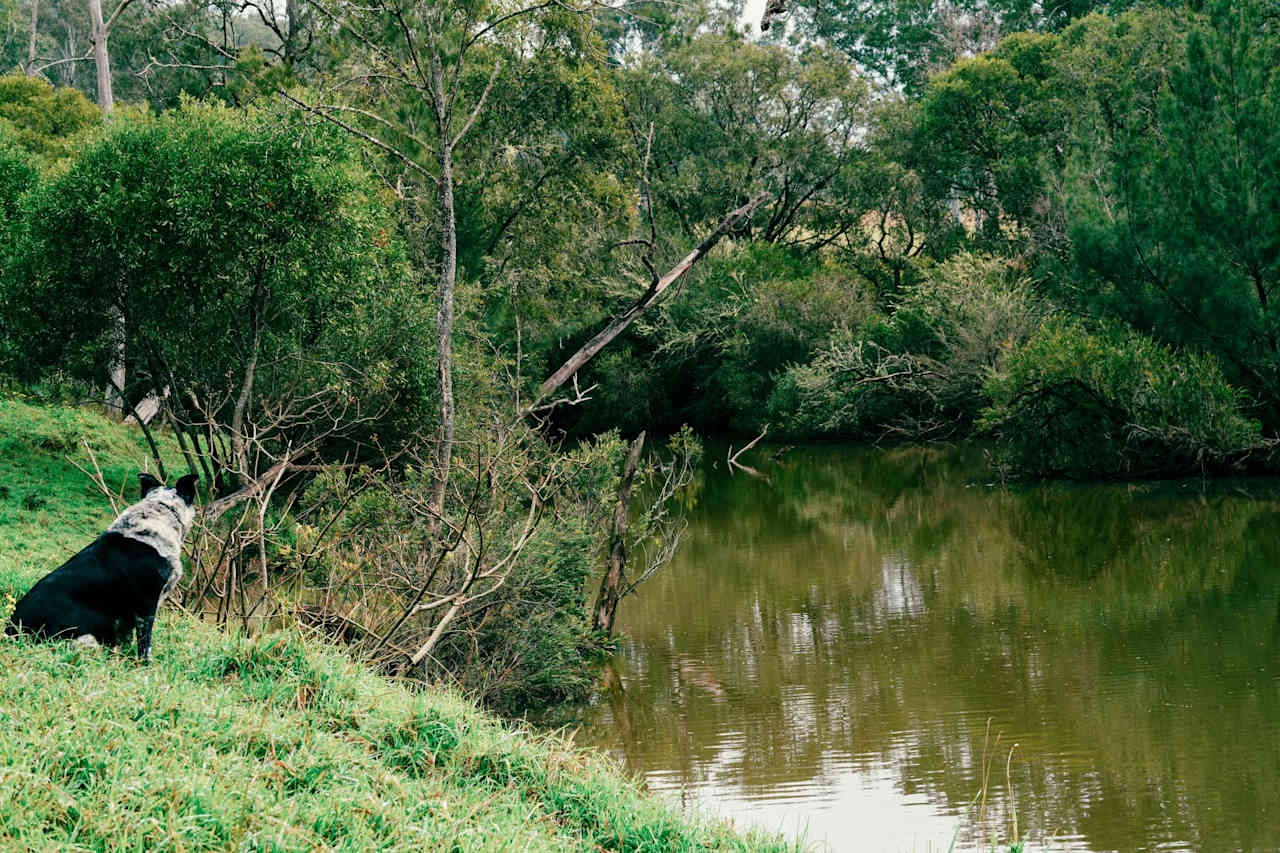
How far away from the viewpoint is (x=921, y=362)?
28641 millimetres

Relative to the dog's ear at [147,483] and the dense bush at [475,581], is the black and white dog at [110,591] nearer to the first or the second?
the dog's ear at [147,483]

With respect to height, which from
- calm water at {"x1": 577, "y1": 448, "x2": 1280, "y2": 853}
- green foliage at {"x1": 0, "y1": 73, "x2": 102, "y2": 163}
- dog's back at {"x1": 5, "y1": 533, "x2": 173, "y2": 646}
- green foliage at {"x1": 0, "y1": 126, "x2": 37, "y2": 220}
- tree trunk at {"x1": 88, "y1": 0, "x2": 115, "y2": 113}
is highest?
tree trunk at {"x1": 88, "y1": 0, "x2": 115, "y2": 113}

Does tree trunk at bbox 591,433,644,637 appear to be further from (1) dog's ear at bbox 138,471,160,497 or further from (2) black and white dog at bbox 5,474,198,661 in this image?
(2) black and white dog at bbox 5,474,198,661

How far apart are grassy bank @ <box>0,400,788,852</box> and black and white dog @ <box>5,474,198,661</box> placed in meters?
0.14

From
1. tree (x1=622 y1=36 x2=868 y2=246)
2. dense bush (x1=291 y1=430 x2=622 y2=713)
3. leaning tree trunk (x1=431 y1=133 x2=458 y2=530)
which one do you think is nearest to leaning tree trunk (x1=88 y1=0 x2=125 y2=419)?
dense bush (x1=291 y1=430 x2=622 y2=713)

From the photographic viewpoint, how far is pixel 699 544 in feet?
59.9

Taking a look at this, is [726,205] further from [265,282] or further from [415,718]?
[415,718]

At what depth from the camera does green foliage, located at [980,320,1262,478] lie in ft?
61.5

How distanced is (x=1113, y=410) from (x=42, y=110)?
2036cm

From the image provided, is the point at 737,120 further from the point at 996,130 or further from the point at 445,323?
the point at 445,323

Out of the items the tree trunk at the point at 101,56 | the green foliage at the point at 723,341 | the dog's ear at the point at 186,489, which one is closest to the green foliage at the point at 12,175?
the tree trunk at the point at 101,56

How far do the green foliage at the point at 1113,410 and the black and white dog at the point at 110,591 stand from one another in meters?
17.0

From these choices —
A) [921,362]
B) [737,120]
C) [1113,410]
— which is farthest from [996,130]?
[1113,410]

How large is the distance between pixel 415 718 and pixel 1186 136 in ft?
59.1
